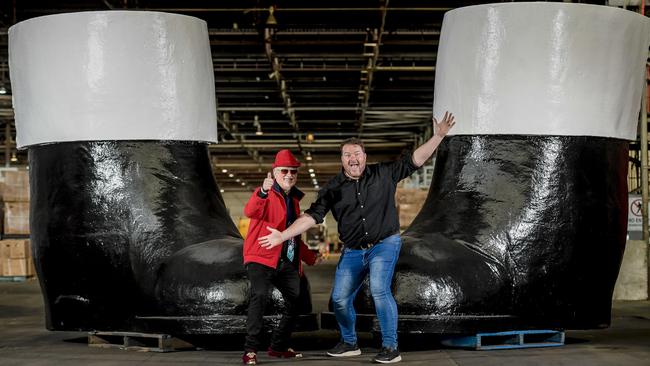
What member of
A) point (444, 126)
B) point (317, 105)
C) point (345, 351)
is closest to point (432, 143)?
point (444, 126)

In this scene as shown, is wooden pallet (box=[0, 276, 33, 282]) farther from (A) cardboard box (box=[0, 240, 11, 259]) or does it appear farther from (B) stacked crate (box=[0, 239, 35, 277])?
(A) cardboard box (box=[0, 240, 11, 259])

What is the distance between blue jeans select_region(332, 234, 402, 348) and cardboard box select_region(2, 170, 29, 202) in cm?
1456

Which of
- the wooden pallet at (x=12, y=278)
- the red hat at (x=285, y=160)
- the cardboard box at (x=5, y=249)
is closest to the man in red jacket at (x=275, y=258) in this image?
the red hat at (x=285, y=160)

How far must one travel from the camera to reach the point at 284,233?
20.9 ft

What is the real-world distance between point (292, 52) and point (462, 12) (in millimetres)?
13166

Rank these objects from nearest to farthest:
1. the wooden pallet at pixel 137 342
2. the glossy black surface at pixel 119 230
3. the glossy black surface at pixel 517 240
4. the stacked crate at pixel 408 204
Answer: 1. the glossy black surface at pixel 517 240
2. the wooden pallet at pixel 137 342
3. the glossy black surface at pixel 119 230
4. the stacked crate at pixel 408 204

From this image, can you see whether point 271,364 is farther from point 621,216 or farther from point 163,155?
point 621,216

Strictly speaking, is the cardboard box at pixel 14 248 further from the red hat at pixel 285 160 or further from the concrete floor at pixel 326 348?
the red hat at pixel 285 160

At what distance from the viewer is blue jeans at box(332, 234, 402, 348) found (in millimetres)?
6344

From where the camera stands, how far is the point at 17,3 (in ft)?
58.3

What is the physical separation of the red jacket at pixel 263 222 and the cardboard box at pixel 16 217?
14.8 meters

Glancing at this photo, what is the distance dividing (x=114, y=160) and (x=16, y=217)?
14.1 metres

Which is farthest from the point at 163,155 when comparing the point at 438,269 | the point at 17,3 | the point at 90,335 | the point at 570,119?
the point at 17,3

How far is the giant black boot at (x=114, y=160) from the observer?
23.5 ft
